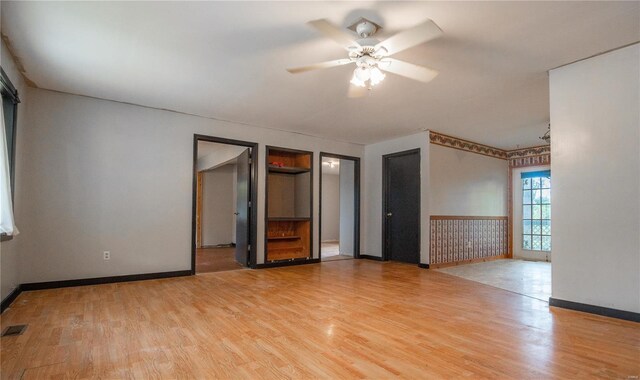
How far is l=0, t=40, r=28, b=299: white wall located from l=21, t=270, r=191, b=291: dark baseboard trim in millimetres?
195

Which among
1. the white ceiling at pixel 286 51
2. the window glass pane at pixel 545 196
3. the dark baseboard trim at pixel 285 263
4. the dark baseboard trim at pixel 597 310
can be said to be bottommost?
the dark baseboard trim at pixel 285 263

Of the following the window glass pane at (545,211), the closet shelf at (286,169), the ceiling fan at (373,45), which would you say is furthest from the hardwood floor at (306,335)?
the window glass pane at (545,211)

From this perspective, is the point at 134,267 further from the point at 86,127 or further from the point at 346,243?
the point at 346,243

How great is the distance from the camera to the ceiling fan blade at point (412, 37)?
84.5 inches

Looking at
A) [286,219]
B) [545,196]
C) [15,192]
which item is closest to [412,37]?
[286,219]

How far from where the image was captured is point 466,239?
6359 millimetres

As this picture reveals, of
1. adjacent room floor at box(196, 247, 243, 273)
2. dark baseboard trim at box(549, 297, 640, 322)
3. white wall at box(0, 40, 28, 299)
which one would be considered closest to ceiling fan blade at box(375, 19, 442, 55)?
dark baseboard trim at box(549, 297, 640, 322)

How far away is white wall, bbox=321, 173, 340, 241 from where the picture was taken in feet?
36.0

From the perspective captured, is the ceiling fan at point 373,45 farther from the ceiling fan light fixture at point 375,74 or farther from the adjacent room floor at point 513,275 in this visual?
the adjacent room floor at point 513,275

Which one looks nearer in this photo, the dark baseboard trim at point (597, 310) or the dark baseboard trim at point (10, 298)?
the dark baseboard trim at point (597, 310)

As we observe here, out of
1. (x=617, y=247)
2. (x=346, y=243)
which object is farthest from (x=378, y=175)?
(x=617, y=247)

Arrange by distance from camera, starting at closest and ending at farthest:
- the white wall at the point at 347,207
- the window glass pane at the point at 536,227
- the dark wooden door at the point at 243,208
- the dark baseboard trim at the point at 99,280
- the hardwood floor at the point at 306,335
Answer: the hardwood floor at the point at 306,335 < the dark baseboard trim at the point at 99,280 < the dark wooden door at the point at 243,208 < the window glass pane at the point at 536,227 < the white wall at the point at 347,207

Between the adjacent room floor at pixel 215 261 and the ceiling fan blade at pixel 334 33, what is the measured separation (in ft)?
13.4

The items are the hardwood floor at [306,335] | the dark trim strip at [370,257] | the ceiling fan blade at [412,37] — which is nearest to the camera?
the hardwood floor at [306,335]
